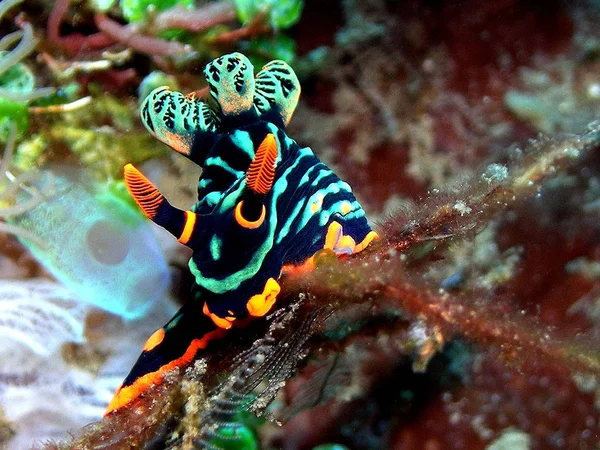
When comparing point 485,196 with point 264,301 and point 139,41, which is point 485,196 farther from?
point 139,41

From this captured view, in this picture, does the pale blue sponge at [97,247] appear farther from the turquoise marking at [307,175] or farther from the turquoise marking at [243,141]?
the turquoise marking at [307,175]

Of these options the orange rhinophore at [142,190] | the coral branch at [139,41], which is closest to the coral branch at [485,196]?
the orange rhinophore at [142,190]

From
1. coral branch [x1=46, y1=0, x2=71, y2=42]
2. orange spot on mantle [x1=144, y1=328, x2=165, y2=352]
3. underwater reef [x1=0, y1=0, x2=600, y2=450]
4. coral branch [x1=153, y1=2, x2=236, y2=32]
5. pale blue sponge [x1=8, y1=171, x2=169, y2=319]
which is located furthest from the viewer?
coral branch [x1=153, y1=2, x2=236, y2=32]

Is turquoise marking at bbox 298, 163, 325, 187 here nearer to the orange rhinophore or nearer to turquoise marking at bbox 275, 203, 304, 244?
turquoise marking at bbox 275, 203, 304, 244

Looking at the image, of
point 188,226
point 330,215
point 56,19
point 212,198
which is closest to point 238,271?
point 188,226

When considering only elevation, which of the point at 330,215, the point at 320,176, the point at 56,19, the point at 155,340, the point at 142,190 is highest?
the point at 56,19

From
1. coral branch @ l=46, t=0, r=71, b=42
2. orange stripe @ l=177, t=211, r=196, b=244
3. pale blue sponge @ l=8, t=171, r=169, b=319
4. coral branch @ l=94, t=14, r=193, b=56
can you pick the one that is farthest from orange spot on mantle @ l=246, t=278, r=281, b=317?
coral branch @ l=46, t=0, r=71, b=42

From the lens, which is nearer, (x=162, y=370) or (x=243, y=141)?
(x=162, y=370)
